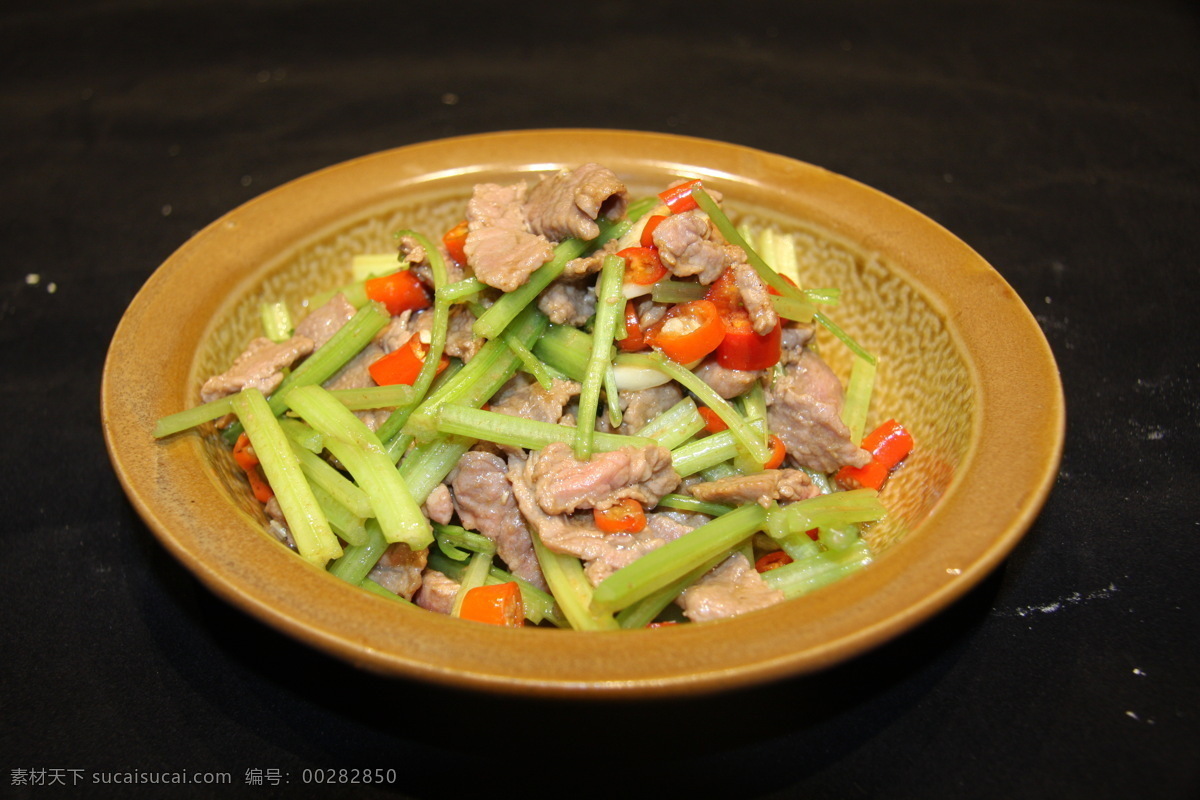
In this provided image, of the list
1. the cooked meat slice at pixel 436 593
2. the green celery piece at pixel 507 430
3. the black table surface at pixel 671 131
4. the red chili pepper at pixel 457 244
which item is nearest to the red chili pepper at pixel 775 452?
the green celery piece at pixel 507 430

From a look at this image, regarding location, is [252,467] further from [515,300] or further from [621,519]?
[621,519]

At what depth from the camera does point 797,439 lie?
249 cm

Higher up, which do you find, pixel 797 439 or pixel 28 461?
pixel 797 439

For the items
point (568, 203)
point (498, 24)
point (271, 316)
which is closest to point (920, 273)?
point (568, 203)

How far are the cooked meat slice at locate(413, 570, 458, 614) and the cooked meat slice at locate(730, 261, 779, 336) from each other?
43.8 inches

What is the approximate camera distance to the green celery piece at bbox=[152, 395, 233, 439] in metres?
2.29

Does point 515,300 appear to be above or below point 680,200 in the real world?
below

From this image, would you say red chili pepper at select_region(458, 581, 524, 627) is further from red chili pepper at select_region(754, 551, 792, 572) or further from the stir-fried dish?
red chili pepper at select_region(754, 551, 792, 572)

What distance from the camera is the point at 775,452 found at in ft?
7.93

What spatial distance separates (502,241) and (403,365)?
0.50m

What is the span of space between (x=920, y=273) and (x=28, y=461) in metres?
3.24

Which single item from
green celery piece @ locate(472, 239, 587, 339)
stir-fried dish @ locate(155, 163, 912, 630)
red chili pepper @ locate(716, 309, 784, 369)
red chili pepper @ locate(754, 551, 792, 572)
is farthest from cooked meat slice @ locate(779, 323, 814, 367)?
green celery piece @ locate(472, 239, 587, 339)

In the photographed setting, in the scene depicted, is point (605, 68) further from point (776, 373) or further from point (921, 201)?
point (776, 373)

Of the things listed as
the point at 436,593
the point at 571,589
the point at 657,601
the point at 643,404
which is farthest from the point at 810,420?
the point at 436,593
